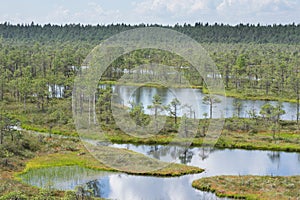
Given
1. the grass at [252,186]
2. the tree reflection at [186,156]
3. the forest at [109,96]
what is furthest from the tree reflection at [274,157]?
the tree reflection at [186,156]

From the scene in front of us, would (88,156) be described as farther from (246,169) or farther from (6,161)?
(246,169)

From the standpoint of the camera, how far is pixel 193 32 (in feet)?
443

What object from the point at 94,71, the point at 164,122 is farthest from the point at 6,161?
the point at 94,71

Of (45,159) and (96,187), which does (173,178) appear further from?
(45,159)

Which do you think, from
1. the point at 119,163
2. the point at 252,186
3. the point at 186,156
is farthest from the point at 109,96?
the point at 252,186

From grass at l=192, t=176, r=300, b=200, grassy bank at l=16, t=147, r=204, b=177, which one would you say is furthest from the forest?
grass at l=192, t=176, r=300, b=200

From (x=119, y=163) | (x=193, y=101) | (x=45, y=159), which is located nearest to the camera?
(x=119, y=163)

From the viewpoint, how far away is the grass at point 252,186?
26.6 meters

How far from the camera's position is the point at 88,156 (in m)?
34.7

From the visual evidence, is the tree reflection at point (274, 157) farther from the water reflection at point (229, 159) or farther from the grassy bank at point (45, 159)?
the grassy bank at point (45, 159)

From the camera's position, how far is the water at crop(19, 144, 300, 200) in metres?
27.5

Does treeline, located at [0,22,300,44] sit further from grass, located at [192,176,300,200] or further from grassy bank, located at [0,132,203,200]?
grass, located at [192,176,300,200]

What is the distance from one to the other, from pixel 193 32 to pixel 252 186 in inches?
4349

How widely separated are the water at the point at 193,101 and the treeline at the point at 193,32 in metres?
55.3
